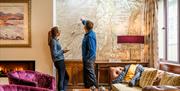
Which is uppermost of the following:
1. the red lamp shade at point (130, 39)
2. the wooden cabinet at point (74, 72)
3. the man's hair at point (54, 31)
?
the man's hair at point (54, 31)

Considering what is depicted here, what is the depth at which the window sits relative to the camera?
6.44 meters

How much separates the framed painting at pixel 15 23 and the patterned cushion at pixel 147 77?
111 inches

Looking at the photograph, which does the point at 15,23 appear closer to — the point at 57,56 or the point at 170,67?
the point at 57,56

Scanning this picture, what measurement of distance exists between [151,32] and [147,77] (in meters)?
1.97

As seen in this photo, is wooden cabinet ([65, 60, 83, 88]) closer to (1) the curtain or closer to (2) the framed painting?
(2) the framed painting

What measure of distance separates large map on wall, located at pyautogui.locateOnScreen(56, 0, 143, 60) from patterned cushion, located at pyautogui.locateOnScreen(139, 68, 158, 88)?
1.92m

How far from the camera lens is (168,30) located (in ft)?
22.6

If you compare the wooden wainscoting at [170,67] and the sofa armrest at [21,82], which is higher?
the wooden wainscoting at [170,67]

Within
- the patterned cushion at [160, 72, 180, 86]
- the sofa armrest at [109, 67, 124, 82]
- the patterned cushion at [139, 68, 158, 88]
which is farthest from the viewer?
the sofa armrest at [109, 67, 124, 82]

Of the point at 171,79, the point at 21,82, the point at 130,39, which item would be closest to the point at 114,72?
the point at 130,39

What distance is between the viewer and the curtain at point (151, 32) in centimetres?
717

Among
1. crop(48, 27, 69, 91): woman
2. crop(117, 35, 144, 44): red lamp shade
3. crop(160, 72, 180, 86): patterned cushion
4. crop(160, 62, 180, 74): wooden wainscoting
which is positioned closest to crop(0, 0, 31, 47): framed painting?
crop(48, 27, 69, 91): woman

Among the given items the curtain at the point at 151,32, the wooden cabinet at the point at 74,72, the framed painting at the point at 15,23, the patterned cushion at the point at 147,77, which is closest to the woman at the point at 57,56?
the wooden cabinet at the point at 74,72

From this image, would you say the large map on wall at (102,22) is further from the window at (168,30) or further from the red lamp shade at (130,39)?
the window at (168,30)
